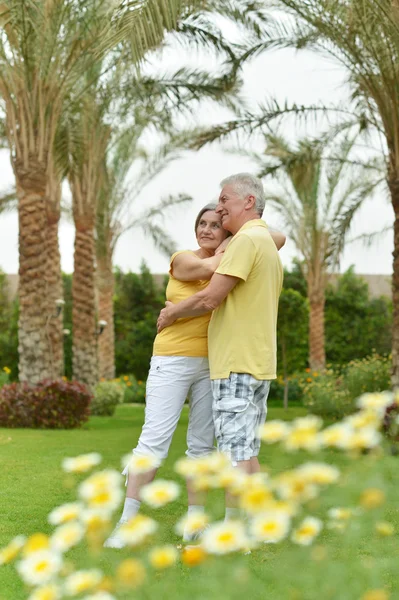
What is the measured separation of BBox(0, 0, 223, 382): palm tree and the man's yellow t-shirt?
Answer: 23.7 feet

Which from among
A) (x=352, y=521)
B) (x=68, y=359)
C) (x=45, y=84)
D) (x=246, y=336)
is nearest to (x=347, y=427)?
(x=352, y=521)

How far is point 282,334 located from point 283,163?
6718 mm

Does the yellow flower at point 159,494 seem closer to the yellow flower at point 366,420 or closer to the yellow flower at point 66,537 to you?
the yellow flower at point 66,537

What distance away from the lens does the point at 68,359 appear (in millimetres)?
23594

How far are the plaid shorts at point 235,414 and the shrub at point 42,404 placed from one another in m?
8.78

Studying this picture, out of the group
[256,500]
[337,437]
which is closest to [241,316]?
[337,437]

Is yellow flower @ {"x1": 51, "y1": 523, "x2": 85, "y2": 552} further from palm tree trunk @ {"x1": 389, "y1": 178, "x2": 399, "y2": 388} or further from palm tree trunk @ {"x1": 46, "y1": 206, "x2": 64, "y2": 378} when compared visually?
palm tree trunk @ {"x1": 46, "y1": 206, "x2": 64, "y2": 378}

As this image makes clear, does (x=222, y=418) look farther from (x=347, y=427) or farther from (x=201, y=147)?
(x=201, y=147)

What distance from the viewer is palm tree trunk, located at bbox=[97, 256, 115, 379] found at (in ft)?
69.9

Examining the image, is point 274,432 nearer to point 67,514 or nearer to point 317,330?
point 67,514

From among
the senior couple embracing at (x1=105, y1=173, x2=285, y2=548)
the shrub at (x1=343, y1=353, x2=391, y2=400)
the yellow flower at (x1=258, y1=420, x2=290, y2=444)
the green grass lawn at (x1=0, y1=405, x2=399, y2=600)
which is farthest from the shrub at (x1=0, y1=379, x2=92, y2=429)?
the yellow flower at (x1=258, y1=420, x2=290, y2=444)

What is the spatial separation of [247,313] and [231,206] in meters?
0.55

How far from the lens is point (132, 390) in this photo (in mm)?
22266

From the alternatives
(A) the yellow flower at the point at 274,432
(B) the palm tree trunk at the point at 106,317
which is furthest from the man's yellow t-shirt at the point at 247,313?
(B) the palm tree trunk at the point at 106,317
